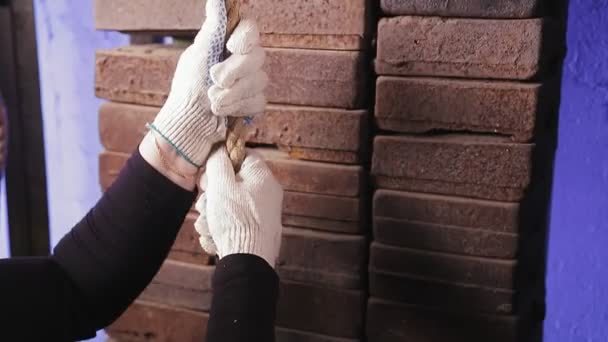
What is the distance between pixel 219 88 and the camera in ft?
2.79

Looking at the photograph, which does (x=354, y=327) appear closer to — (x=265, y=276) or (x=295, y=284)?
(x=295, y=284)

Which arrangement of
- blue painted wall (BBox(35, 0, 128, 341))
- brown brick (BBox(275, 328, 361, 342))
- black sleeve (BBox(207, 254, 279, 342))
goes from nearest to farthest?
black sleeve (BBox(207, 254, 279, 342)) < brown brick (BBox(275, 328, 361, 342)) < blue painted wall (BBox(35, 0, 128, 341))

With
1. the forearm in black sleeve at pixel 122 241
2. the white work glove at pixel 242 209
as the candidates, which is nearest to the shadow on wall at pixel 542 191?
the white work glove at pixel 242 209

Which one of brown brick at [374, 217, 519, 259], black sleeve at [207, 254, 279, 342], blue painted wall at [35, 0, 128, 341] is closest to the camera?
black sleeve at [207, 254, 279, 342]

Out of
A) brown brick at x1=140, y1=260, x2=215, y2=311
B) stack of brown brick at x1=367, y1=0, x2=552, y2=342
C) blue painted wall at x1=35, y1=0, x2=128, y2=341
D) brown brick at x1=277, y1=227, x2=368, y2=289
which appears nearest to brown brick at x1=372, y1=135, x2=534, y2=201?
stack of brown brick at x1=367, y1=0, x2=552, y2=342

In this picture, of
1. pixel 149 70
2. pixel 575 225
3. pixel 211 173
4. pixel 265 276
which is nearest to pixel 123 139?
pixel 149 70

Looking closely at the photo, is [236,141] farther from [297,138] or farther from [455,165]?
[455,165]

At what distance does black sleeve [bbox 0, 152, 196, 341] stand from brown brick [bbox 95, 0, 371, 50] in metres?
0.22

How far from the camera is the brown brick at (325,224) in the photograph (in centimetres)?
97

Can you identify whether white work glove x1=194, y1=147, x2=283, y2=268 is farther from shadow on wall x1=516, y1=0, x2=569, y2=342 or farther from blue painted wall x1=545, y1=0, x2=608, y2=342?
blue painted wall x1=545, y1=0, x2=608, y2=342

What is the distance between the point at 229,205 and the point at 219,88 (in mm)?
149

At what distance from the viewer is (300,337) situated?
1026mm

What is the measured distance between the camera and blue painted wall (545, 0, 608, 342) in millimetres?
964

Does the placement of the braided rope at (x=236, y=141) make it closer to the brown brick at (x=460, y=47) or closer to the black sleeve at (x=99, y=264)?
the black sleeve at (x=99, y=264)
